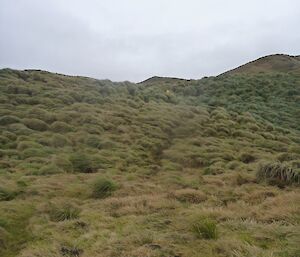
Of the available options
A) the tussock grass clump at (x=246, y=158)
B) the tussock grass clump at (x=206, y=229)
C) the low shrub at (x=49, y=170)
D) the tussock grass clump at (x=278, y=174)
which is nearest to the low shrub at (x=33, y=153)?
the low shrub at (x=49, y=170)

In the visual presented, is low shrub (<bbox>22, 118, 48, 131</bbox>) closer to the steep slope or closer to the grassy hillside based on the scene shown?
the grassy hillside

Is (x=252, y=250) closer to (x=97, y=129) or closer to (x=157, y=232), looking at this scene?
(x=157, y=232)

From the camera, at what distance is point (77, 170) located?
16297 mm

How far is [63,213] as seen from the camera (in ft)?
33.1

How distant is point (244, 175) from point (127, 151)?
6.93 metres

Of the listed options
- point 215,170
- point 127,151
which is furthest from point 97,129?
point 215,170

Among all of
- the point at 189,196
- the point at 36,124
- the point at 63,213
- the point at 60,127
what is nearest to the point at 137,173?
the point at 189,196

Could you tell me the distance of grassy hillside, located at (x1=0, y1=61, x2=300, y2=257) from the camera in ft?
23.9

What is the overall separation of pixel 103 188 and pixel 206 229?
5.88m

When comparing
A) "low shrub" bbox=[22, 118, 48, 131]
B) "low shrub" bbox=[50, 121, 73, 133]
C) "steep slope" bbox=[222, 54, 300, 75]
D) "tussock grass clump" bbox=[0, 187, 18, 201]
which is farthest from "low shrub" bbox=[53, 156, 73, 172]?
"steep slope" bbox=[222, 54, 300, 75]

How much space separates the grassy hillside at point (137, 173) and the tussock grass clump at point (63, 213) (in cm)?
3

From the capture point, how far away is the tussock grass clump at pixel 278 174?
12555mm

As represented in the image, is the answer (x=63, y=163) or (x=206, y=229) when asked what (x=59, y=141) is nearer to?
(x=63, y=163)

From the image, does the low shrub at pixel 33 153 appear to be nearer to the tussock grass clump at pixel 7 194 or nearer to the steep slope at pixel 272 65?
the tussock grass clump at pixel 7 194
